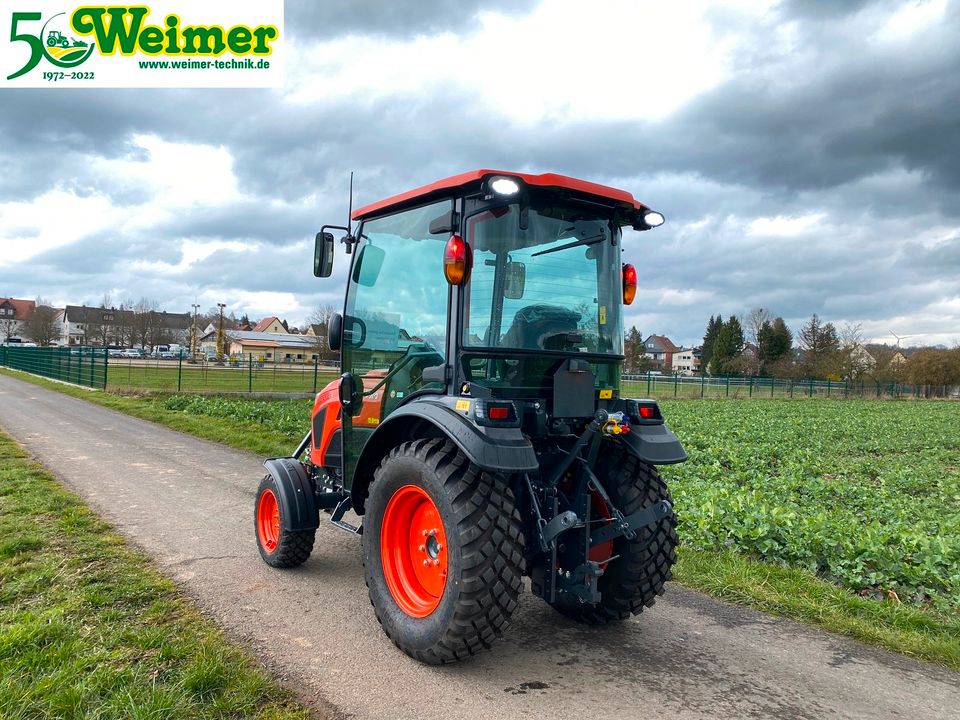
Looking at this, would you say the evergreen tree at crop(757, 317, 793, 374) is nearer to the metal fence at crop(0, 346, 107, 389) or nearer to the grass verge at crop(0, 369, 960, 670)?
the metal fence at crop(0, 346, 107, 389)

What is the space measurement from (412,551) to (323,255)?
202 centimetres

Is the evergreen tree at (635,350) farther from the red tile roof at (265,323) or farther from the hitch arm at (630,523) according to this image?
the red tile roof at (265,323)

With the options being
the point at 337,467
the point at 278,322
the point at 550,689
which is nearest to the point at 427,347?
the point at 337,467

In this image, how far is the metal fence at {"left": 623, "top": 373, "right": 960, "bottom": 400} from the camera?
121ft

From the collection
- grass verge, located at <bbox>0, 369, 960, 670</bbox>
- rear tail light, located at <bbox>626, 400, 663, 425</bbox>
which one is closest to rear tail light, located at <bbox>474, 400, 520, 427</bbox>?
rear tail light, located at <bbox>626, 400, 663, 425</bbox>

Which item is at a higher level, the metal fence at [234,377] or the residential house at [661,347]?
the residential house at [661,347]

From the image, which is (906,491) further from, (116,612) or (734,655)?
(116,612)

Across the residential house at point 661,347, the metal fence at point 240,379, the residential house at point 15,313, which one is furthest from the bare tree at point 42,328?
the residential house at point 661,347

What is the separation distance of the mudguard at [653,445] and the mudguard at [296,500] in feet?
7.44

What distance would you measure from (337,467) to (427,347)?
1376 millimetres

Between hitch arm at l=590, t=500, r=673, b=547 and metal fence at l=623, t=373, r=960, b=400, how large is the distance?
2957 centimetres

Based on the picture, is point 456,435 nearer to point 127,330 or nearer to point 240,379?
point 240,379

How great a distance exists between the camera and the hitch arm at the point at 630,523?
3637 mm

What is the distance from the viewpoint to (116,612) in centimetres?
391
